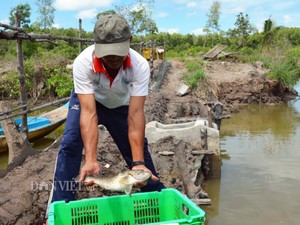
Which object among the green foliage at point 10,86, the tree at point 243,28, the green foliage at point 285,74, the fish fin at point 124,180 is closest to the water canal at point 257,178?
the fish fin at point 124,180

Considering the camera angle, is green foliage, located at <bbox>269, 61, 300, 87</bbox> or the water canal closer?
the water canal

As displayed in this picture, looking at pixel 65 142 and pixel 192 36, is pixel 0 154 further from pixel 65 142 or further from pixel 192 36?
pixel 192 36

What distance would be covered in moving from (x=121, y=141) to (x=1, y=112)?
275 centimetres

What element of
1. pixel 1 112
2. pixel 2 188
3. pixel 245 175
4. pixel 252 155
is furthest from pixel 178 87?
pixel 2 188

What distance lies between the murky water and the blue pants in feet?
8.00

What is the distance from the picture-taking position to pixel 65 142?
283 cm

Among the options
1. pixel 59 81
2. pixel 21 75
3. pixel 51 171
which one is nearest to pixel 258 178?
pixel 51 171

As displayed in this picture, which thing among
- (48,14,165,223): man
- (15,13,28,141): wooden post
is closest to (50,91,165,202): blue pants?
(48,14,165,223): man

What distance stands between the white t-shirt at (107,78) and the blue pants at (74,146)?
17 cm

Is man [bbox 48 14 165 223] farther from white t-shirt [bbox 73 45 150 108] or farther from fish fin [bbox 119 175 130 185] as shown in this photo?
fish fin [bbox 119 175 130 185]

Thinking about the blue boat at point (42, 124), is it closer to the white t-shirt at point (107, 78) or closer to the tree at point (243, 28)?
the white t-shirt at point (107, 78)

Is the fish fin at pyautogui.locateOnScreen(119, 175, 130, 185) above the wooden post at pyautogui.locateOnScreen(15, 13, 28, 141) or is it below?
below

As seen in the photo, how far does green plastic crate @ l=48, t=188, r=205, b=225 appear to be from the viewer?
2.43 m

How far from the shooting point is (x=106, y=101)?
9.23 feet
